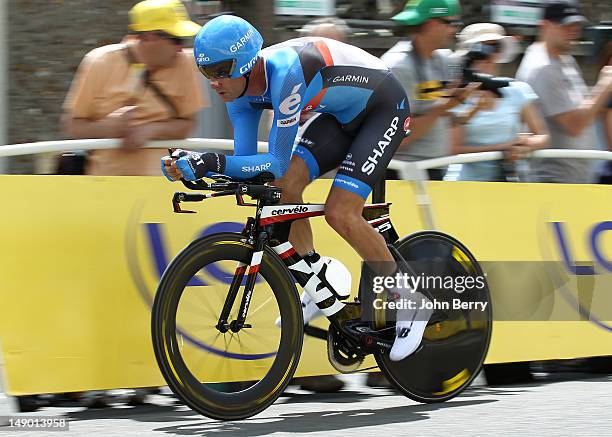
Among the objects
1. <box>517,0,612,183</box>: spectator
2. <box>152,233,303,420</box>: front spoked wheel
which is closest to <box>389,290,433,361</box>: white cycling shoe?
<box>152,233,303,420</box>: front spoked wheel

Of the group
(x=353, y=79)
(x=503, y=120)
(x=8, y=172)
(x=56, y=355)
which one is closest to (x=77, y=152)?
(x=8, y=172)

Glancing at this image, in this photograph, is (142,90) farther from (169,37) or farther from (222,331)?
(222,331)

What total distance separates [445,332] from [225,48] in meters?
2.10

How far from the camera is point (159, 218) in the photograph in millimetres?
6719

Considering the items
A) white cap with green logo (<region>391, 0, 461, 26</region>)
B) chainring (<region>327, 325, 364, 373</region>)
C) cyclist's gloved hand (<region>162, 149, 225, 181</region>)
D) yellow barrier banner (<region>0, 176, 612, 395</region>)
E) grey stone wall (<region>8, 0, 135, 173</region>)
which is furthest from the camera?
grey stone wall (<region>8, 0, 135, 173</region>)

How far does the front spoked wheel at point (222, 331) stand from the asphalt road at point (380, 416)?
0.16 m

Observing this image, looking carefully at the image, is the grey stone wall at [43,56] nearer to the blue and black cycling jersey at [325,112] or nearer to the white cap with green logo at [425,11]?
the white cap with green logo at [425,11]

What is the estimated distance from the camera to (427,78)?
7.85 m

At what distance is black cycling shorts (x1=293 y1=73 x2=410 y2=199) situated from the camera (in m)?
6.34

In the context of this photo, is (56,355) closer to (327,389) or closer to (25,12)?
(327,389)

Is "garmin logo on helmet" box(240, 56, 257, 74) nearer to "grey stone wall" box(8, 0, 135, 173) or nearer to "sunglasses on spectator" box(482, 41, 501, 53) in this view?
"sunglasses on spectator" box(482, 41, 501, 53)

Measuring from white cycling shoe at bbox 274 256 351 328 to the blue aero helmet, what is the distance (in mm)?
1091

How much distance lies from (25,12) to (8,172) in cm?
320

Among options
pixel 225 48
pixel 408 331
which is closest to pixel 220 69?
pixel 225 48
